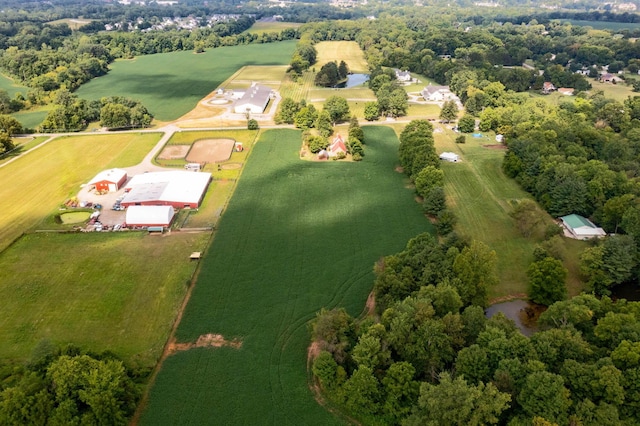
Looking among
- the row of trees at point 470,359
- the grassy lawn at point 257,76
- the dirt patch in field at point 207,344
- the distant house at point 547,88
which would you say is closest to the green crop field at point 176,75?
the grassy lawn at point 257,76

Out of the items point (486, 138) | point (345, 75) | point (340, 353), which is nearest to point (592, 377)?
point (340, 353)

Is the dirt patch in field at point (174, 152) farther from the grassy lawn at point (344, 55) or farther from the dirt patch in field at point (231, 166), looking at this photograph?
the grassy lawn at point (344, 55)

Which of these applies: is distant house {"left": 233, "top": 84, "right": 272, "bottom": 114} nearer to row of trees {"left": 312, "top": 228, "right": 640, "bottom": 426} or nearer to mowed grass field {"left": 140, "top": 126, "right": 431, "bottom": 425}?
mowed grass field {"left": 140, "top": 126, "right": 431, "bottom": 425}

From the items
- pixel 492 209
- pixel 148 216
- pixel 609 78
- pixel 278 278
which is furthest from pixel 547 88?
pixel 148 216

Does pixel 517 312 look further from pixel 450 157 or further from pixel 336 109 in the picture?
pixel 336 109

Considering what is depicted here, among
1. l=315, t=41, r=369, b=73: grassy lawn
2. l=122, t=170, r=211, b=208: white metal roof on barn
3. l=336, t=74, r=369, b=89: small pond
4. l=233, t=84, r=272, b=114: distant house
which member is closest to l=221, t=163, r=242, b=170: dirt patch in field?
l=122, t=170, r=211, b=208: white metal roof on barn
